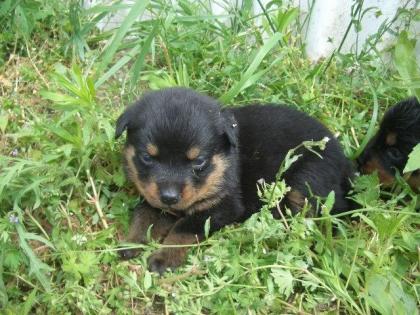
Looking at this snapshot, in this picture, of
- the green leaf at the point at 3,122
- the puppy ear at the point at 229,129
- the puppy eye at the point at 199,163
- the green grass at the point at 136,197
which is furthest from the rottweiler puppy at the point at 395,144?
the green leaf at the point at 3,122

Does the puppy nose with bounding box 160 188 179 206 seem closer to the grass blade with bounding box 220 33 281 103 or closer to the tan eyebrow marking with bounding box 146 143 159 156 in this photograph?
the tan eyebrow marking with bounding box 146 143 159 156

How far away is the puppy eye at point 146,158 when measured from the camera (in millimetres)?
3143

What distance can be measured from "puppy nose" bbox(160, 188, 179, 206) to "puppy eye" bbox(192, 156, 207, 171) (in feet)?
0.68

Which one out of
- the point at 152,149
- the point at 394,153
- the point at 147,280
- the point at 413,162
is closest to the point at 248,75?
the point at 152,149

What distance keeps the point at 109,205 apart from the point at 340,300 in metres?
1.57

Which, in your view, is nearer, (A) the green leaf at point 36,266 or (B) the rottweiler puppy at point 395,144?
(A) the green leaf at point 36,266

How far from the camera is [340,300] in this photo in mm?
2912

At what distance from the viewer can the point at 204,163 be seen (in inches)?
126

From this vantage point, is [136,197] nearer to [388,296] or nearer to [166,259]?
[166,259]

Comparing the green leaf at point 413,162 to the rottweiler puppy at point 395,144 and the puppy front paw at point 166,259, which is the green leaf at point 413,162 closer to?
the rottweiler puppy at point 395,144

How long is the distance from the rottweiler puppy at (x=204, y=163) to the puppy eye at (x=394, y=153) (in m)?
0.34

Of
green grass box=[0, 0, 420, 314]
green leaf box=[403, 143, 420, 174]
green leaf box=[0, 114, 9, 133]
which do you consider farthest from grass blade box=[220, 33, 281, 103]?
green leaf box=[0, 114, 9, 133]

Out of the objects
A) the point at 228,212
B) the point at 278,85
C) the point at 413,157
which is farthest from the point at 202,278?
the point at 278,85

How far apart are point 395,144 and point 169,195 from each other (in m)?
1.81
